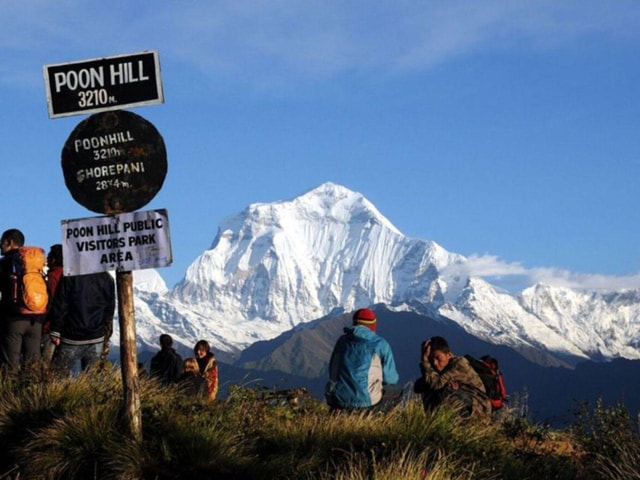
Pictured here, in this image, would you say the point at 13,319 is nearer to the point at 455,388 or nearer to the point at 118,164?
the point at 118,164

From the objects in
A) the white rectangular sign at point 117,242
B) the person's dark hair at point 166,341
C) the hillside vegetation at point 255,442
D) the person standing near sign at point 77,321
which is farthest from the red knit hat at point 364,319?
the person's dark hair at point 166,341

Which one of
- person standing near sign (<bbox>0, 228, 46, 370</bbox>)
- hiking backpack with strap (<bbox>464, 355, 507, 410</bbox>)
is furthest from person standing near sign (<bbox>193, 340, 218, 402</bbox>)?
hiking backpack with strap (<bbox>464, 355, 507, 410</bbox>)

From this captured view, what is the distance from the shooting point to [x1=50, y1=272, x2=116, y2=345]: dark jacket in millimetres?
12516

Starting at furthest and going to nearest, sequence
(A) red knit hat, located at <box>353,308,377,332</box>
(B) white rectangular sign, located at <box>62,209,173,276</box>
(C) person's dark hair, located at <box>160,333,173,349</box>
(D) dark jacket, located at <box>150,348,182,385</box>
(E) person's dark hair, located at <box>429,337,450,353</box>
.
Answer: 1. (C) person's dark hair, located at <box>160,333,173,349</box>
2. (D) dark jacket, located at <box>150,348,182,385</box>
3. (A) red knit hat, located at <box>353,308,377,332</box>
4. (E) person's dark hair, located at <box>429,337,450,353</box>
5. (B) white rectangular sign, located at <box>62,209,173,276</box>

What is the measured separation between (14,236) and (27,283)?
73 centimetres

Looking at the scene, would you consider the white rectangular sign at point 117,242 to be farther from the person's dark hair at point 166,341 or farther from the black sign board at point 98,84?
the person's dark hair at point 166,341

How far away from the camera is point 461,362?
1125cm

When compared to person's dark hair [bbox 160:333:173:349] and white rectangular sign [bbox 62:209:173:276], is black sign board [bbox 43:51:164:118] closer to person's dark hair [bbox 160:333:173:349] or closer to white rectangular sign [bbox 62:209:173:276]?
white rectangular sign [bbox 62:209:173:276]

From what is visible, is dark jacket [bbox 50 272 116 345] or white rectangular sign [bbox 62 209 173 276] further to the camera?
dark jacket [bbox 50 272 116 345]

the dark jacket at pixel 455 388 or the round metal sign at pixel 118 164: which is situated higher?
the round metal sign at pixel 118 164

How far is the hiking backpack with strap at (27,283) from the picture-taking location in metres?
12.4

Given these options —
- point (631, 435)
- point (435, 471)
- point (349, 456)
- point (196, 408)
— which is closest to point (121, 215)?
point (196, 408)

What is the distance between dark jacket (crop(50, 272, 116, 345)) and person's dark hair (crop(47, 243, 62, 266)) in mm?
551

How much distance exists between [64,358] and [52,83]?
4.32 meters
